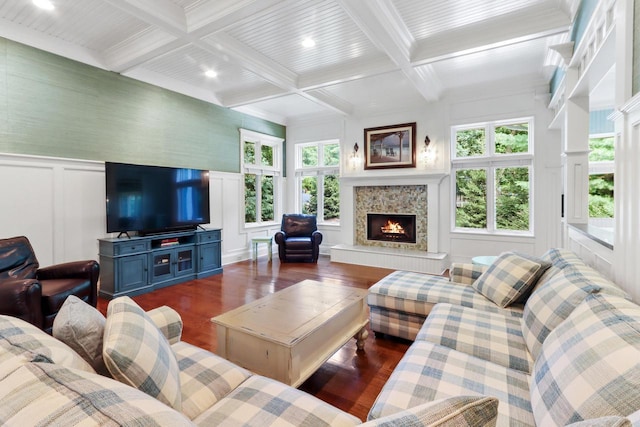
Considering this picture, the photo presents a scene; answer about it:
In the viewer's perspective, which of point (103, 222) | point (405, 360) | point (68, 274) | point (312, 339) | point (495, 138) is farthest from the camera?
point (495, 138)

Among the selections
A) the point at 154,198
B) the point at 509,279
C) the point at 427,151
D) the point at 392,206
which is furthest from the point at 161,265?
the point at 427,151

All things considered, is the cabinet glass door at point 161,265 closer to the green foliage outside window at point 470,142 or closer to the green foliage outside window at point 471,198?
the green foliage outside window at point 471,198

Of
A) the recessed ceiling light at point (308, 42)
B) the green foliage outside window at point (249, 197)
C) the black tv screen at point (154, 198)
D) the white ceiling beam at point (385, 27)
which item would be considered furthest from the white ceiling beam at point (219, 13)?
the green foliage outside window at point (249, 197)

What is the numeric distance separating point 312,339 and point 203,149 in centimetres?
444

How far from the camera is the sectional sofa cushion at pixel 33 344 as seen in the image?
0.77m

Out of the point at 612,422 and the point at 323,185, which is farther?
the point at 323,185

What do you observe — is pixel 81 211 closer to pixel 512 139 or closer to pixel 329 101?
pixel 329 101

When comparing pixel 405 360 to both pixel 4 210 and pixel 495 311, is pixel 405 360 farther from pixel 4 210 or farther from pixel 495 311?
pixel 4 210

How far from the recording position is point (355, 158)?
21.0 feet

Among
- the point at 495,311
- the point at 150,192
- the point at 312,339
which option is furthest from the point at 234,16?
the point at 495,311

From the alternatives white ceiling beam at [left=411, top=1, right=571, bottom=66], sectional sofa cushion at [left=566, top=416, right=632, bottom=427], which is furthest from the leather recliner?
sectional sofa cushion at [left=566, top=416, right=632, bottom=427]

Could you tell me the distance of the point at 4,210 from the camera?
3.35m

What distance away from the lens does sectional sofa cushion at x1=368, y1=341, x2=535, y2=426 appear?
1181mm

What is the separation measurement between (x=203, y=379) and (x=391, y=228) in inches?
205
